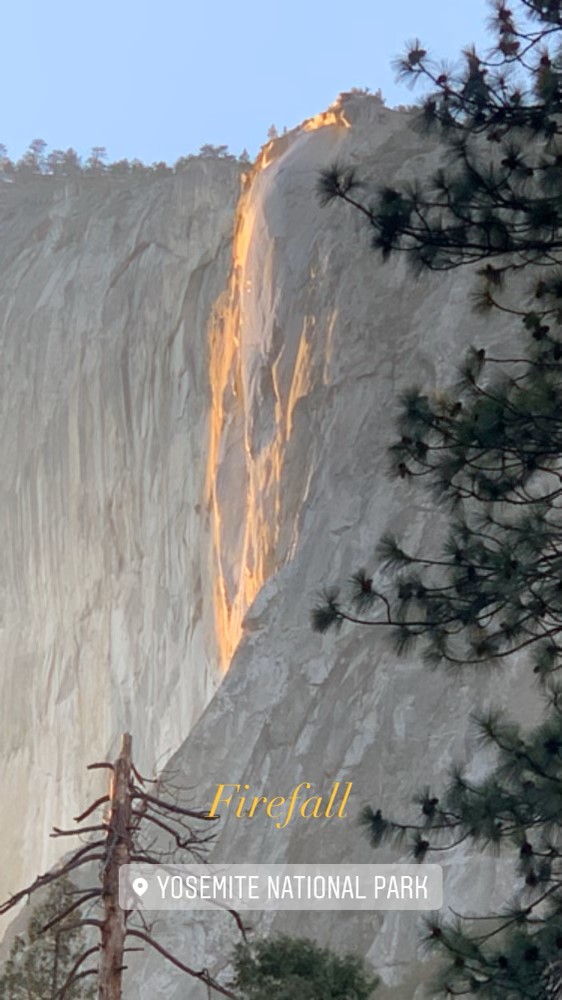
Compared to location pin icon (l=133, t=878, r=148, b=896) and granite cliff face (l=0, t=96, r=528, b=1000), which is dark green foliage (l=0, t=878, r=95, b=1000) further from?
granite cliff face (l=0, t=96, r=528, b=1000)

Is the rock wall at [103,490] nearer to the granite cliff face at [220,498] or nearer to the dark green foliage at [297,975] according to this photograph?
the granite cliff face at [220,498]

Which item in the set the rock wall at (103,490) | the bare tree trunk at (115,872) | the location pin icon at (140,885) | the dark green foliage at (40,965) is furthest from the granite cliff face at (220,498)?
the bare tree trunk at (115,872)

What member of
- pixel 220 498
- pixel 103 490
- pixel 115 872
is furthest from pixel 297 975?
pixel 103 490

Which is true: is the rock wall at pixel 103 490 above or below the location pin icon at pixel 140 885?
above

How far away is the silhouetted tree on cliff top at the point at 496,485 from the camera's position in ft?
36.9

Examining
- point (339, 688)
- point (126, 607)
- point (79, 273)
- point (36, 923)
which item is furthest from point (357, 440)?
point (79, 273)

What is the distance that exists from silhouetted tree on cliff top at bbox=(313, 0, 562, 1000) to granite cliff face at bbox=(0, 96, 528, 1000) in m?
6.25

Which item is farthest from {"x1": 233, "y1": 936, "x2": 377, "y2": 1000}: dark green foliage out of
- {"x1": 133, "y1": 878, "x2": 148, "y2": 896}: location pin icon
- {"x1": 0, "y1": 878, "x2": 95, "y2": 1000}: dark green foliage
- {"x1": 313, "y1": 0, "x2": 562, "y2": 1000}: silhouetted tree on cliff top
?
{"x1": 133, "y1": 878, "x2": 148, "y2": 896}: location pin icon

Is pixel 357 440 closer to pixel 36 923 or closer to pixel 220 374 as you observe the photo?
pixel 220 374

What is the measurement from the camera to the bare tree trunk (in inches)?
359

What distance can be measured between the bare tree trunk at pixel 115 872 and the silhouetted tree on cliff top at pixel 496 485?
2412 mm

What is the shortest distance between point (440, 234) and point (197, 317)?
22243 mm

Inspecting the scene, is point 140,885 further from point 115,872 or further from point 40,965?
point 115,872

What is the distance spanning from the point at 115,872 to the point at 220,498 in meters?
17.7
